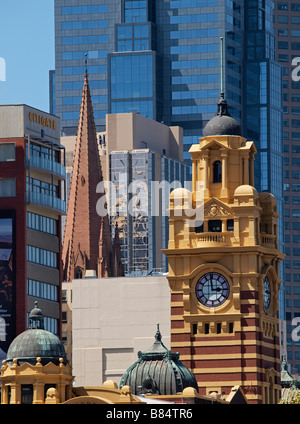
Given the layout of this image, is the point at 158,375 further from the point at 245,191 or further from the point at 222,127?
the point at 222,127

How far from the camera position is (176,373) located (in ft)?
456

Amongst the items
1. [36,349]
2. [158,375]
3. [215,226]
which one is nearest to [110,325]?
[215,226]

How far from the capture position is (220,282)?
16062cm

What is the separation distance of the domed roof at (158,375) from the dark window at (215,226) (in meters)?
20.7

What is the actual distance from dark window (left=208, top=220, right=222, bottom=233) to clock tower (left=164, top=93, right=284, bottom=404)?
83mm

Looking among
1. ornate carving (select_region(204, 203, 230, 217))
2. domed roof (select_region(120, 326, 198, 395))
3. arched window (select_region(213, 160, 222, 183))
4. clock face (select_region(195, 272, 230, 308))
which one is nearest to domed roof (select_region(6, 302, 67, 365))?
domed roof (select_region(120, 326, 198, 395))

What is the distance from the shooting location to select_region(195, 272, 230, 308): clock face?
160 m

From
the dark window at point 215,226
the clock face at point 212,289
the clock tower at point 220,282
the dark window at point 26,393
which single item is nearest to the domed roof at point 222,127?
the clock tower at point 220,282

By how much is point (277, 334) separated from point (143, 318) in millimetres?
23767

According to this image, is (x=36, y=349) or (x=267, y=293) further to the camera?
(x=267, y=293)

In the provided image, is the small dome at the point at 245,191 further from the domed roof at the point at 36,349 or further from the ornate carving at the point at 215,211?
the domed roof at the point at 36,349

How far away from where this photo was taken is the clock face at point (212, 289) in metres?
160

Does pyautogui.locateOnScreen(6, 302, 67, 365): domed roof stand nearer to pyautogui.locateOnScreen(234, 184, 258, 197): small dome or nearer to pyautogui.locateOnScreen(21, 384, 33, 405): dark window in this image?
pyautogui.locateOnScreen(21, 384, 33, 405): dark window

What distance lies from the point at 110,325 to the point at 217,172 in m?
29.0
